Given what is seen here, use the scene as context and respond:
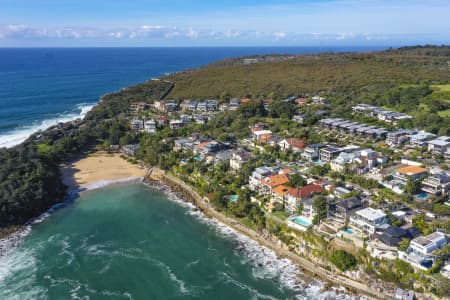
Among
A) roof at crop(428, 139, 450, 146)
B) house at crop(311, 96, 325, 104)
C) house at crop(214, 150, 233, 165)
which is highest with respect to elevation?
house at crop(311, 96, 325, 104)

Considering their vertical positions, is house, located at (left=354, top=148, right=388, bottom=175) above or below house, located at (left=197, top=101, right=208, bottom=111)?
below

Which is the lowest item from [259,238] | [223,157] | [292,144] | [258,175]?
[259,238]

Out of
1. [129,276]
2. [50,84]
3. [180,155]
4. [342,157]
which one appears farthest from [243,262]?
[50,84]

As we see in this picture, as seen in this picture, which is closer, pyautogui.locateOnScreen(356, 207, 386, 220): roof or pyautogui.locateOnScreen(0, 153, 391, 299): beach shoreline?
pyautogui.locateOnScreen(0, 153, 391, 299): beach shoreline

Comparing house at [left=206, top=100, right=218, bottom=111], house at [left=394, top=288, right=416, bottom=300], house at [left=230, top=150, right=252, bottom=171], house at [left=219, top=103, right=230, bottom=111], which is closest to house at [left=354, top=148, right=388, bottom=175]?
house at [left=230, top=150, right=252, bottom=171]

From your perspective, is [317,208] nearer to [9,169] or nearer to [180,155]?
[180,155]

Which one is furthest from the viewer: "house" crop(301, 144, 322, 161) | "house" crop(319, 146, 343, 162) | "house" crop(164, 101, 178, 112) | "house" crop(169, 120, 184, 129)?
"house" crop(164, 101, 178, 112)

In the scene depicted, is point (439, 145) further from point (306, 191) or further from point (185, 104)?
point (185, 104)

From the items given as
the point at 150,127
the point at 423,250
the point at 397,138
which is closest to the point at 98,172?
the point at 150,127

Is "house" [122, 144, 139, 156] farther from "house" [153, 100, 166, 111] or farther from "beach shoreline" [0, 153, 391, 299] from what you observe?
"house" [153, 100, 166, 111]
